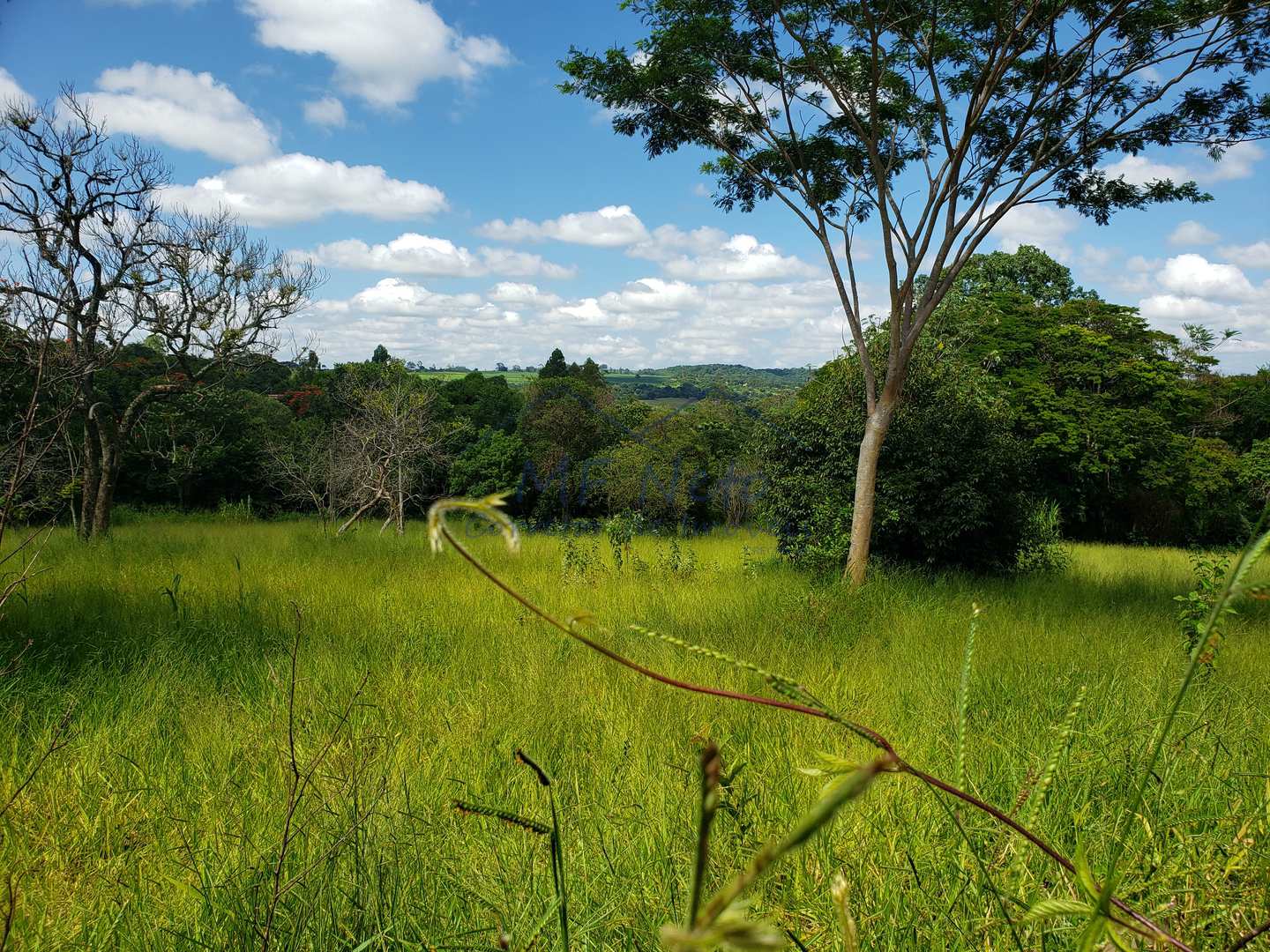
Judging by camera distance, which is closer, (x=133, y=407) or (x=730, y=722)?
(x=730, y=722)

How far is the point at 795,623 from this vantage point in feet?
19.9

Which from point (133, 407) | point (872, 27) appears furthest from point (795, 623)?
point (133, 407)

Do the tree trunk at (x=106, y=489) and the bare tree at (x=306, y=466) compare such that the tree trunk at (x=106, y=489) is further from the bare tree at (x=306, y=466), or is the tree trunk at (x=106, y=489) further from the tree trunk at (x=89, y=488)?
the bare tree at (x=306, y=466)

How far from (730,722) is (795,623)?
103 inches

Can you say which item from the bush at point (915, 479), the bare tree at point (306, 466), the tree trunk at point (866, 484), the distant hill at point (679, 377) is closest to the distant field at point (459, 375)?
the distant hill at point (679, 377)

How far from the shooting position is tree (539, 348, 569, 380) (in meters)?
46.1

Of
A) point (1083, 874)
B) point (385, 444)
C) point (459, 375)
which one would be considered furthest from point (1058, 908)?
point (459, 375)

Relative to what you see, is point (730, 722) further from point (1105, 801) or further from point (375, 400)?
point (375, 400)

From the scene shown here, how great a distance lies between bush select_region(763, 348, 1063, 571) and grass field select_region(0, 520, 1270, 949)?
2.84 metres

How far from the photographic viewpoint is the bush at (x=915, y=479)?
9.88m

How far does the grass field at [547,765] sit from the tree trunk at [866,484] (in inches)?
41.8

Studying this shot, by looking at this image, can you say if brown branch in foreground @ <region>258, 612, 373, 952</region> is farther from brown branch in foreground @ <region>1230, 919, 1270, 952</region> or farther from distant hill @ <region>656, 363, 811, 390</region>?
distant hill @ <region>656, 363, 811, 390</region>

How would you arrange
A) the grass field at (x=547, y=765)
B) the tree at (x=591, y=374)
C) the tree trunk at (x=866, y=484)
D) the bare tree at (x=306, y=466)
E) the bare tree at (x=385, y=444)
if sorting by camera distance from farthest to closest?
the tree at (x=591, y=374)
the bare tree at (x=306, y=466)
the bare tree at (x=385, y=444)
the tree trunk at (x=866, y=484)
the grass field at (x=547, y=765)

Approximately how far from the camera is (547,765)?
3.22 metres
